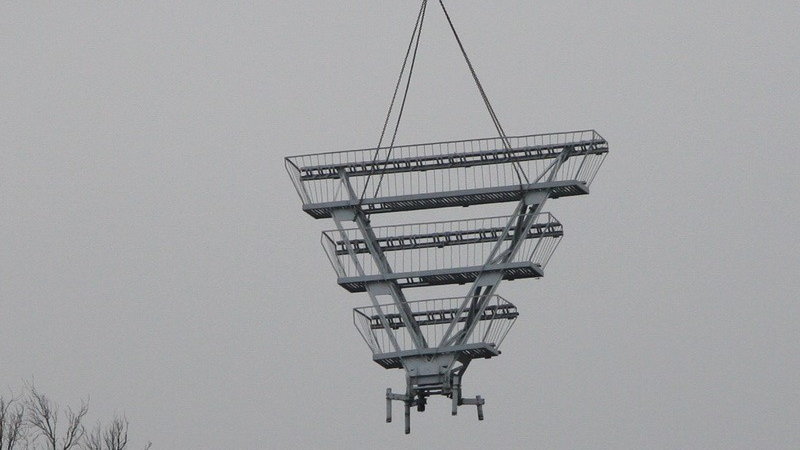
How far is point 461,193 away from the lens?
44.3 meters

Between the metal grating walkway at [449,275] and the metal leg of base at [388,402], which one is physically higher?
the metal grating walkway at [449,275]

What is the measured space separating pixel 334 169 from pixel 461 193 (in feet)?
11.3

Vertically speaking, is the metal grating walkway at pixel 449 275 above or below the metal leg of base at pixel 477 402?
above

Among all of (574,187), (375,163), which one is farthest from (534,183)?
(375,163)

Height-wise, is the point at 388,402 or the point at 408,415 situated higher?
the point at 388,402

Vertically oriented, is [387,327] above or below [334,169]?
below

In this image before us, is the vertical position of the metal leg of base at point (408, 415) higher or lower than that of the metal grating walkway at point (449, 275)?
lower

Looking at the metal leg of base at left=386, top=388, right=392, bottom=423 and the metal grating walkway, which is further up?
the metal grating walkway

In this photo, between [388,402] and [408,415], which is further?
[388,402]

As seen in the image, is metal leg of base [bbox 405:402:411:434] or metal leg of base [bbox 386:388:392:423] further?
metal leg of base [bbox 386:388:392:423]

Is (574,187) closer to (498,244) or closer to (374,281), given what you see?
(498,244)

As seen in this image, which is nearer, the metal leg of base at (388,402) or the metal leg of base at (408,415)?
the metal leg of base at (408,415)

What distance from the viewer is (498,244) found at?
147 feet

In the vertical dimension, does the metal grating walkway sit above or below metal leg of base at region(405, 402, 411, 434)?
above
